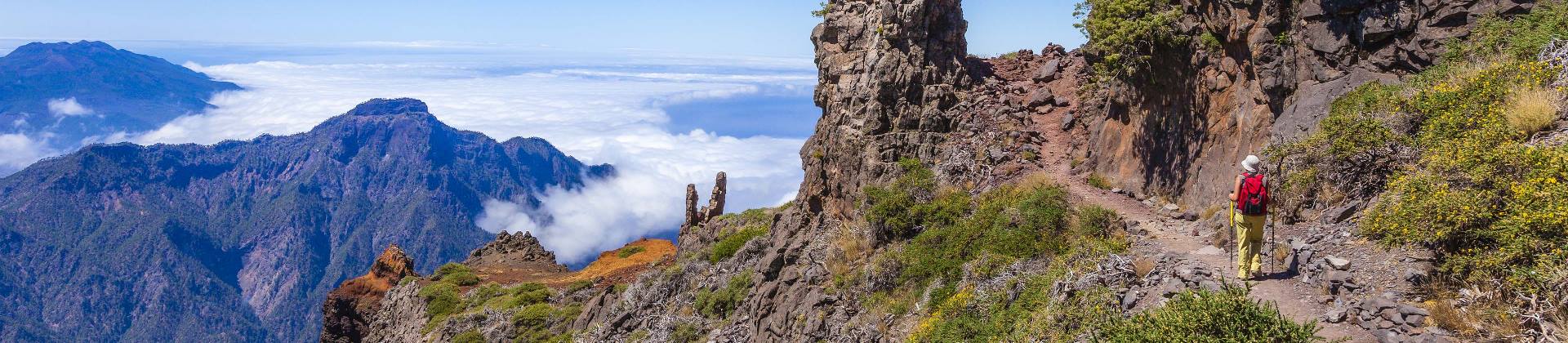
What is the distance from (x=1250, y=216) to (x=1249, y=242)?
25 cm

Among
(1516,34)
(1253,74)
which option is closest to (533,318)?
(1253,74)

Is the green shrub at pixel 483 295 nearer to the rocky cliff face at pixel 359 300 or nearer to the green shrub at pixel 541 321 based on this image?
the green shrub at pixel 541 321

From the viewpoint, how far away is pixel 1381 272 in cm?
692

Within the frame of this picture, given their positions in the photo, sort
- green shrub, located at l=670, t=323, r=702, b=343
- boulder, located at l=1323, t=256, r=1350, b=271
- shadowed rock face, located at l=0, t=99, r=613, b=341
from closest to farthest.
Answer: boulder, located at l=1323, t=256, r=1350, b=271 < green shrub, located at l=670, t=323, r=702, b=343 < shadowed rock face, located at l=0, t=99, r=613, b=341

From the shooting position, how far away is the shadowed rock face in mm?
141500

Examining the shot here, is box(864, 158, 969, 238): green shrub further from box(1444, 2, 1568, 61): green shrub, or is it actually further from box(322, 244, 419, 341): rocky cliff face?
box(322, 244, 419, 341): rocky cliff face

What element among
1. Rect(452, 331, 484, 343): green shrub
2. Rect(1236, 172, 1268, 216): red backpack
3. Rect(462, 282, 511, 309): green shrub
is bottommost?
Rect(462, 282, 511, 309): green shrub

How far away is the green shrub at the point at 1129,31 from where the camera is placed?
528 inches

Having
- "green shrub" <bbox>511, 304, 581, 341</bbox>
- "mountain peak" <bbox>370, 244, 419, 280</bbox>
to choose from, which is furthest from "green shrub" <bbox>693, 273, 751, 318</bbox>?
"mountain peak" <bbox>370, 244, 419, 280</bbox>

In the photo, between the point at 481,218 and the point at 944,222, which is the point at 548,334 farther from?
the point at 481,218

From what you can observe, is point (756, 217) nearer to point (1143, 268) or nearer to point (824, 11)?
point (824, 11)

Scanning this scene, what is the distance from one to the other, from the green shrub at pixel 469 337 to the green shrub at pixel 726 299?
10599 mm

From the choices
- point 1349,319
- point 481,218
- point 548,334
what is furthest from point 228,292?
point 1349,319

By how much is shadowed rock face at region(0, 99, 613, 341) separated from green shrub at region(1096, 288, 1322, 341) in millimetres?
149398
